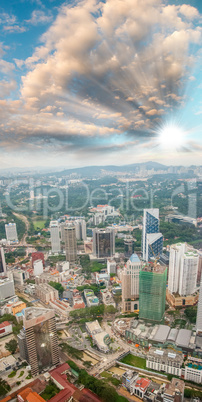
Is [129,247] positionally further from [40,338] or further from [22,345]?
[40,338]

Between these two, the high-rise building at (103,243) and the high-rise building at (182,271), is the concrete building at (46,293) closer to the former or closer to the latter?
the high-rise building at (103,243)

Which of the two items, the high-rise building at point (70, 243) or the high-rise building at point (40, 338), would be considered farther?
the high-rise building at point (70, 243)

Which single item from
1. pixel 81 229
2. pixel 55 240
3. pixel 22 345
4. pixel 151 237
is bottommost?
pixel 22 345

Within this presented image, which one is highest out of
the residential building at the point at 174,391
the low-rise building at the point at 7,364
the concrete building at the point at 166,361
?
the residential building at the point at 174,391

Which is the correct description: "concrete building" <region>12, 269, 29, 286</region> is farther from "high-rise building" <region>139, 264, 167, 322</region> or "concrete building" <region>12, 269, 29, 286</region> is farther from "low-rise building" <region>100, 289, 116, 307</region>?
"high-rise building" <region>139, 264, 167, 322</region>

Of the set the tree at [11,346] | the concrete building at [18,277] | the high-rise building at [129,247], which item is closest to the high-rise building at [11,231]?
the concrete building at [18,277]

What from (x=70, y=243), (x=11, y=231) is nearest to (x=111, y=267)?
(x=70, y=243)
